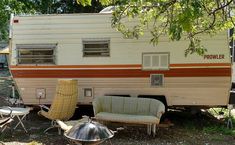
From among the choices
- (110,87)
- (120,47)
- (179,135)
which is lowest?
(179,135)

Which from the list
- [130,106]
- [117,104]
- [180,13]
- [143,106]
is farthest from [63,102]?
[180,13]

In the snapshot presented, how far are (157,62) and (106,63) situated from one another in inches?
49.4

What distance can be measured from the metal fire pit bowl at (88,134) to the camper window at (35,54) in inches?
245

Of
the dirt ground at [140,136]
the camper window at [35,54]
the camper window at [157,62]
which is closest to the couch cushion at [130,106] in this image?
the dirt ground at [140,136]

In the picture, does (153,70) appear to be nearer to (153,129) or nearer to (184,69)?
(184,69)

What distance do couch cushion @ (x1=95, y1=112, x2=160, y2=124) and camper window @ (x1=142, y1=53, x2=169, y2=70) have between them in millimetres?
1450

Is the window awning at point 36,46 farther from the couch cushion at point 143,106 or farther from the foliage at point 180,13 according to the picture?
the couch cushion at point 143,106

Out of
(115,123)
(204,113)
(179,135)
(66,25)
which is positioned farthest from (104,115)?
(204,113)

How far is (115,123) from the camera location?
9531mm

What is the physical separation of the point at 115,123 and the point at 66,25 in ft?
9.17

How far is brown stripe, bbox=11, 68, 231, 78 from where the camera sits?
10.1 meters

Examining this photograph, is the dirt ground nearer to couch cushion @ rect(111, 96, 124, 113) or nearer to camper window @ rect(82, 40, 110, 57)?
couch cushion @ rect(111, 96, 124, 113)

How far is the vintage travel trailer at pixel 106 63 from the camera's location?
33.3ft

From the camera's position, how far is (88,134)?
4.44 m
